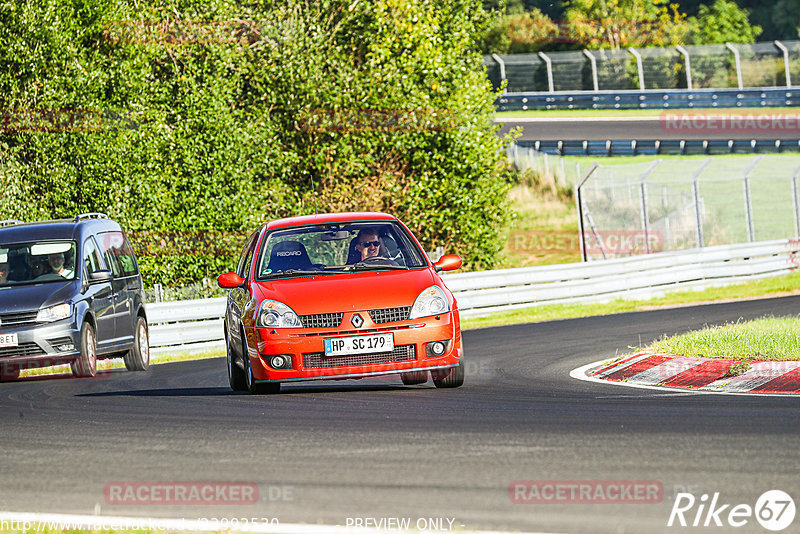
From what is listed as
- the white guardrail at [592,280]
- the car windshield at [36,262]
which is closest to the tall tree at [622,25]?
the white guardrail at [592,280]

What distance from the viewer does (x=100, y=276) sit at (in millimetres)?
15023

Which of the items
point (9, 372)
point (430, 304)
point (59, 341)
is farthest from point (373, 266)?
point (9, 372)

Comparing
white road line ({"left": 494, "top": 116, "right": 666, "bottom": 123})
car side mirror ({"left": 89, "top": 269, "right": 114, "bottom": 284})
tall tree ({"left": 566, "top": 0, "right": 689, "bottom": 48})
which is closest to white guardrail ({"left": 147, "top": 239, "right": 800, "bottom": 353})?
car side mirror ({"left": 89, "top": 269, "right": 114, "bottom": 284})

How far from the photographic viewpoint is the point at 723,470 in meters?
6.57

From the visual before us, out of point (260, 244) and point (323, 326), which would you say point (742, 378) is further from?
point (260, 244)

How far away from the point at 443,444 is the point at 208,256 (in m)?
20.6

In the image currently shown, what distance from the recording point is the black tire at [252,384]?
1127cm

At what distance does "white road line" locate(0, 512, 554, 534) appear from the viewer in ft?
18.3

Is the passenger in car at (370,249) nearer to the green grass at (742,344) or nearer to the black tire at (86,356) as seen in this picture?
the green grass at (742,344)

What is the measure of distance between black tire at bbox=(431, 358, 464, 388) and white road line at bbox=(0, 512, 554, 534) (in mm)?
5628

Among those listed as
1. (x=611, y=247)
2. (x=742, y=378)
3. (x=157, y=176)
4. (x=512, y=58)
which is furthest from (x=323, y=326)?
(x=512, y=58)

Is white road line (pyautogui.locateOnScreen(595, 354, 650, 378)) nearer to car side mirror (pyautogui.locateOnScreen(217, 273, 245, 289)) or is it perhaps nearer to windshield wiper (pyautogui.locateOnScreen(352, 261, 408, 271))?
windshield wiper (pyautogui.locateOnScreen(352, 261, 408, 271))

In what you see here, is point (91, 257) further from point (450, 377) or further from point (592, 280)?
point (592, 280)

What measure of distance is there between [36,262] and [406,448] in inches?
350
